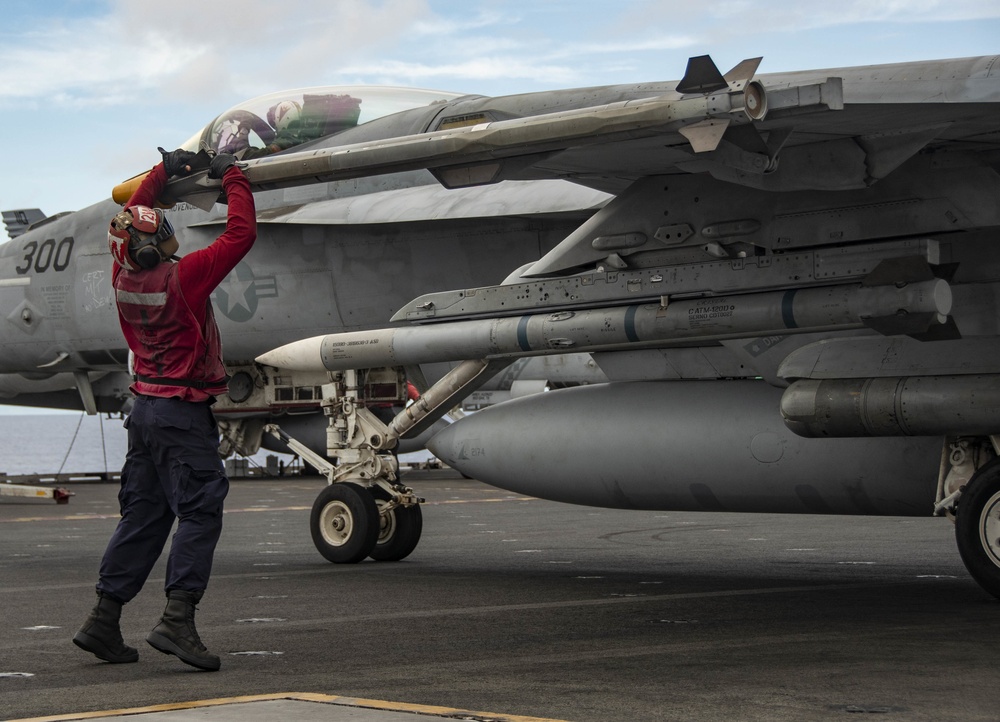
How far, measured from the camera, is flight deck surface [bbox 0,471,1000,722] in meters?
4.74

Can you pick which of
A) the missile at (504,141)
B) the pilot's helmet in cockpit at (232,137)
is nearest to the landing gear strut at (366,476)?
the pilot's helmet in cockpit at (232,137)

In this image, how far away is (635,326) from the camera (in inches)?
340

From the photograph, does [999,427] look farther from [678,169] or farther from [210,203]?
[210,203]

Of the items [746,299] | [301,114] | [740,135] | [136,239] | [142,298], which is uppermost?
[301,114]

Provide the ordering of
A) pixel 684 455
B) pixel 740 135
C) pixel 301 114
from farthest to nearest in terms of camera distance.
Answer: pixel 301 114
pixel 684 455
pixel 740 135

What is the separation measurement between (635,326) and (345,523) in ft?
12.1

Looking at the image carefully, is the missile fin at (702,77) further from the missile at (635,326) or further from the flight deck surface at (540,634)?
the flight deck surface at (540,634)

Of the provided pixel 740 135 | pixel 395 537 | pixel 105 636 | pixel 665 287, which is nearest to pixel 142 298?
pixel 105 636

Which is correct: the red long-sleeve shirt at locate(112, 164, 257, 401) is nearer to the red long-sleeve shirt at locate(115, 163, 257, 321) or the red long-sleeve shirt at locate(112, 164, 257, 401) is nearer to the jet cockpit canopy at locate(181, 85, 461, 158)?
the red long-sleeve shirt at locate(115, 163, 257, 321)

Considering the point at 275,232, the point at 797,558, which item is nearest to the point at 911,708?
the point at 797,558

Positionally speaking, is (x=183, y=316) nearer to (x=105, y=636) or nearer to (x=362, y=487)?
(x=105, y=636)

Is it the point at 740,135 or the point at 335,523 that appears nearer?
the point at 740,135

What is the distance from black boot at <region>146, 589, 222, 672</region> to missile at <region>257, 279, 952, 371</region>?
12.8 feet

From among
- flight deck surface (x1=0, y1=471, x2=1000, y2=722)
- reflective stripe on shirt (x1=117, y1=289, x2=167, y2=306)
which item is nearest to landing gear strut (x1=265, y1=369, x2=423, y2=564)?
flight deck surface (x1=0, y1=471, x2=1000, y2=722)
